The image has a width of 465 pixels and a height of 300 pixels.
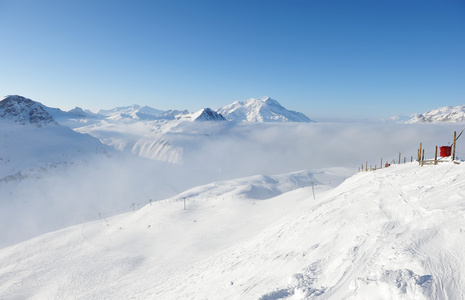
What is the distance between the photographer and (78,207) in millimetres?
149250

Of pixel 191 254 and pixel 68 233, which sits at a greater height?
pixel 191 254

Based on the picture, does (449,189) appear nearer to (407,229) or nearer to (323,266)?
(407,229)

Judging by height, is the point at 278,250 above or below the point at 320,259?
below

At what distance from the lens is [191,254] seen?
72.7 feet

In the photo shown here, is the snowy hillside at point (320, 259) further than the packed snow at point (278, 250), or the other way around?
the packed snow at point (278, 250)

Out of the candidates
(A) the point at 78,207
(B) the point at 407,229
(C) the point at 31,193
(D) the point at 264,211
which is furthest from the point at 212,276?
(C) the point at 31,193

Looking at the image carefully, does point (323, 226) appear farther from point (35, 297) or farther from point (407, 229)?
point (35, 297)

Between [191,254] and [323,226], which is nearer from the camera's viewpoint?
[323,226]

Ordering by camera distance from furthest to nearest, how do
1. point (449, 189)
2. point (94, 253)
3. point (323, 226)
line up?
point (94, 253), point (323, 226), point (449, 189)

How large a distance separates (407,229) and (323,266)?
344 centimetres

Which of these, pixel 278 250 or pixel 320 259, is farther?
pixel 278 250

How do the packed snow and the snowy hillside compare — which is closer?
the snowy hillside

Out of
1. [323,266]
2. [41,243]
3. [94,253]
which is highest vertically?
[323,266]

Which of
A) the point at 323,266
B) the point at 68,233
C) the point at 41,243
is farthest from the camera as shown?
the point at 68,233
